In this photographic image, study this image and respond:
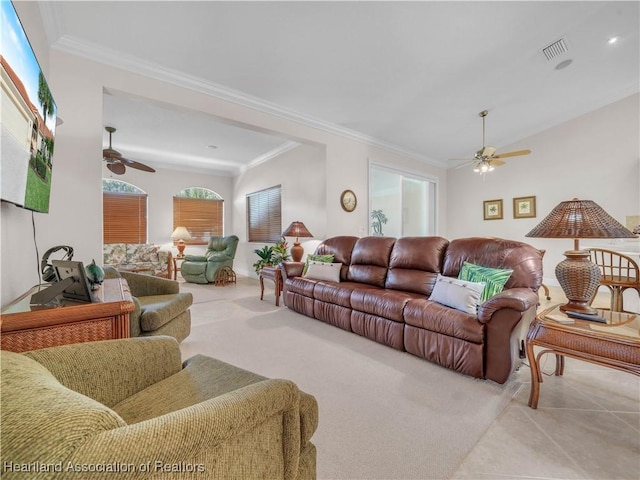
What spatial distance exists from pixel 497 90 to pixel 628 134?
8.59ft

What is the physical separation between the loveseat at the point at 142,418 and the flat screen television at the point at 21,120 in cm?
81

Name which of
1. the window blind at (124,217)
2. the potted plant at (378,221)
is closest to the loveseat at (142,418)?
the potted plant at (378,221)

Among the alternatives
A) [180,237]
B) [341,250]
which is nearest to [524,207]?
[341,250]

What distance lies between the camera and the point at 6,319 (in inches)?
43.4

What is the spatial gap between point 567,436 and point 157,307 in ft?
8.78

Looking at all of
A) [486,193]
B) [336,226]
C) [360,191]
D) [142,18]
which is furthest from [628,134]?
[142,18]

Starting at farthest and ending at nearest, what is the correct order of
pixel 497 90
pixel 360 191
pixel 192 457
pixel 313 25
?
pixel 360 191 < pixel 497 90 < pixel 313 25 < pixel 192 457

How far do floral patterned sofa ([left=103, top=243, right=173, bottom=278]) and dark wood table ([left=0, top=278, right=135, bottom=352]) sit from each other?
4.51 m

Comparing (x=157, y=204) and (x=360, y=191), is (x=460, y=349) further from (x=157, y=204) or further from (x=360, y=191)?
(x=157, y=204)

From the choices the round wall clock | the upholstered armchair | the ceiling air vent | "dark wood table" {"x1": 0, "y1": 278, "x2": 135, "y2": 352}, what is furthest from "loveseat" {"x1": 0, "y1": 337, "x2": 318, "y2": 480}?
the upholstered armchair

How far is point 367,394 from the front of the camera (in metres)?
1.80

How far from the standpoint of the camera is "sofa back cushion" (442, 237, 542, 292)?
223 centimetres

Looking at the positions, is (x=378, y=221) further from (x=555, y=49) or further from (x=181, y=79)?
(x=181, y=79)

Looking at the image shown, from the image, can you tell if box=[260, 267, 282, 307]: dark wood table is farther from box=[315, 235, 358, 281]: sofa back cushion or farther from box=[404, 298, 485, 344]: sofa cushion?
box=[404, 298, 485, 344]: sofa cushion
